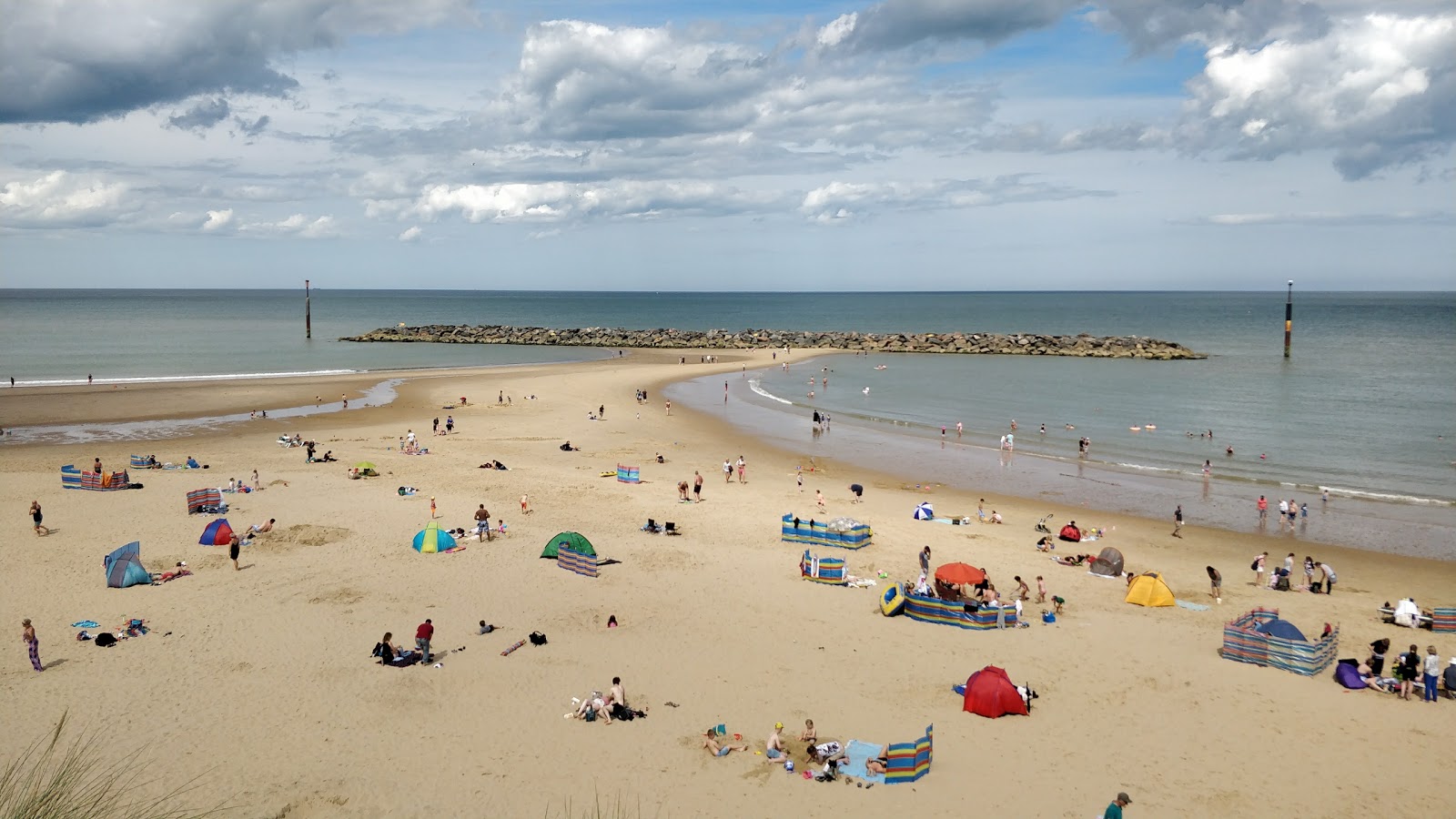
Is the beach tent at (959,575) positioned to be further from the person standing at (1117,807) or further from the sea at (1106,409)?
the sea at (1106,409)

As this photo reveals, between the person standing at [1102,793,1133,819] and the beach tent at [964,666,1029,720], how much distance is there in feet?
8.83

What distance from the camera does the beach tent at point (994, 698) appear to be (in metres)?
14.6

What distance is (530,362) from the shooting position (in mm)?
84250

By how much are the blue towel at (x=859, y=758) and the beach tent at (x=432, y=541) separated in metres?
12.9

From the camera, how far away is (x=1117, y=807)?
11.5m

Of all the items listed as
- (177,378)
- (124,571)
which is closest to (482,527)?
(124,571)


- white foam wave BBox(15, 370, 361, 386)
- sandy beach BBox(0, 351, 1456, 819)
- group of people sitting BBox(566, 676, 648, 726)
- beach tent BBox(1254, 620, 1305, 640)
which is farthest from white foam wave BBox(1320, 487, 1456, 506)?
white foam wave BBox(15, 370, 361, 386)

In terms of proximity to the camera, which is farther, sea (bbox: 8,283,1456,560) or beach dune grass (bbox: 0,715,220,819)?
sea (bbox: 8,283,1456,560)

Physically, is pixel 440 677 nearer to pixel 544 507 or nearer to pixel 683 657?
pixel 683 657

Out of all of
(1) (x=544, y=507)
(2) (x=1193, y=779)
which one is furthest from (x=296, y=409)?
(2) (x=1193, y=779)

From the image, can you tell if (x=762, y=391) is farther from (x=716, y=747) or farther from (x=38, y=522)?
(x=716, y=747)

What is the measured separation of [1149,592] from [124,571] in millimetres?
22268

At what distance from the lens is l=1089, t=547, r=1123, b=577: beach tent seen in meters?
22.1

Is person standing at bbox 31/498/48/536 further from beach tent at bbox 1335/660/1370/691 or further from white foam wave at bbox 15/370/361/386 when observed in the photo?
white foam wave at bbox 15/370/361/386
